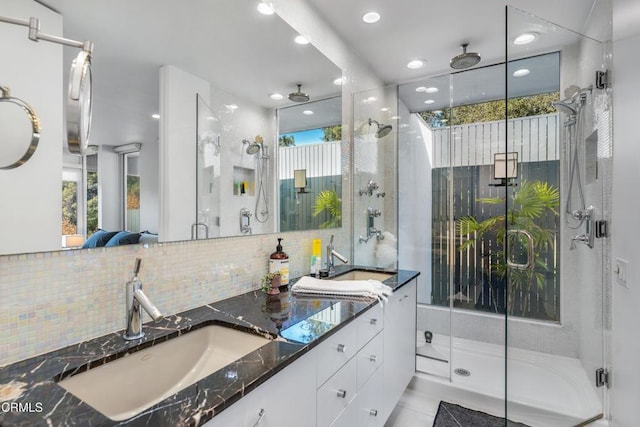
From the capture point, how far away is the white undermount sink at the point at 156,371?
0.84 m

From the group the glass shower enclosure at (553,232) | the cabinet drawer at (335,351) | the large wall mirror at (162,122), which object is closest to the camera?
the large wall mirror at (162,122)

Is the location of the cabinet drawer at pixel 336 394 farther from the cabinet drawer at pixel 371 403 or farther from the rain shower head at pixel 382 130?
the rain shower head at pixel 382 130

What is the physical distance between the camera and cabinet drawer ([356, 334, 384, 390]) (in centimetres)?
142

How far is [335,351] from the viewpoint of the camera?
1188 mm

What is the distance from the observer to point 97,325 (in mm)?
997

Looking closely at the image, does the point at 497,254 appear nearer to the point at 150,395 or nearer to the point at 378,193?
the point at 378,193

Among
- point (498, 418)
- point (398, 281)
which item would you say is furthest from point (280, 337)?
point (498, 418)

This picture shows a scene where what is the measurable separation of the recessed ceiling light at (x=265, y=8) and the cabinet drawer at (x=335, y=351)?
5.27ft

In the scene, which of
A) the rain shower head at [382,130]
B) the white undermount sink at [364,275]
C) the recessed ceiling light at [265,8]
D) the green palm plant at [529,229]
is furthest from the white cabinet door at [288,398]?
the rain shower head at [382,130]

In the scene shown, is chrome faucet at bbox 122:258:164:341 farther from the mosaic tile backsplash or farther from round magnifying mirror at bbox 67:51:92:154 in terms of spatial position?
round magnifying mirror at bbox 67:51:92:154

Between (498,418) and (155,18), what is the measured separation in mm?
2927

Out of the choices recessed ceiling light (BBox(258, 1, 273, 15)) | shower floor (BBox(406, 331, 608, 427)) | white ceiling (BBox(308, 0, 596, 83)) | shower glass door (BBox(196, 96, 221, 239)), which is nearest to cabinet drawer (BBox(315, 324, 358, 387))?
shower glass door (BBox(196, 96, 221, 239))

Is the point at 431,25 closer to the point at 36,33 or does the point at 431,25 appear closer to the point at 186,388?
the point at 36,33

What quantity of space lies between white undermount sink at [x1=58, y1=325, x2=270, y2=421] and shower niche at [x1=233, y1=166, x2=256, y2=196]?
2.25 ft
